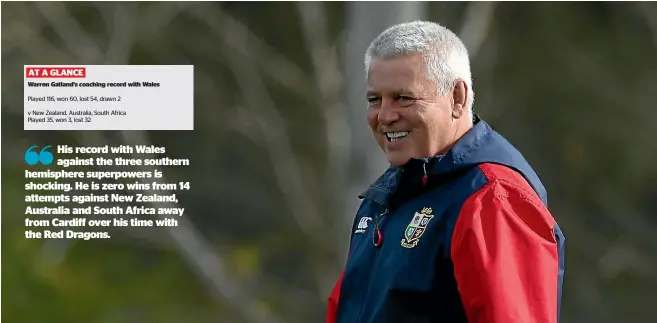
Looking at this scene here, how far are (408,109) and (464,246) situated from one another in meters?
0.27

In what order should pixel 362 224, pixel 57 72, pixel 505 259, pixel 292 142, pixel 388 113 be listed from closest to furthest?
pixel 505 259
pixel 388 113
pixel 362 224
pixel 57 72
pixel 292 142

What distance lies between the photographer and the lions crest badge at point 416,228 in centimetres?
141

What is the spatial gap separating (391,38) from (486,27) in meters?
2.65

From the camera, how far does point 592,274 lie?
4.19 metres

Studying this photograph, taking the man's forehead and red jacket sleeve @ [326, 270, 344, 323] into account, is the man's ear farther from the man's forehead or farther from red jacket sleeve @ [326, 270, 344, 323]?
red jacket sleeve @ [326, 270, 344, 323]

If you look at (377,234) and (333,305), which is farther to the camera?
(333,305)

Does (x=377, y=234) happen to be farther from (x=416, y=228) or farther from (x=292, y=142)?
(x=292, y=142)

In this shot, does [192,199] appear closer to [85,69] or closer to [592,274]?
[85,69]

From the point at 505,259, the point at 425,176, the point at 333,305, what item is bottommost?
the point at 333,305

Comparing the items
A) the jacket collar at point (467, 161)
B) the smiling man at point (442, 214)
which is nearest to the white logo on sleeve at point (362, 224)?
the smiling man at point (442, 214)

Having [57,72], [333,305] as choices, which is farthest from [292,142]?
[333,305]

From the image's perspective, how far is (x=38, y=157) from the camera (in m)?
3.75

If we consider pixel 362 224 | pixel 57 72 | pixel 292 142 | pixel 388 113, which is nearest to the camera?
pixel 388 113

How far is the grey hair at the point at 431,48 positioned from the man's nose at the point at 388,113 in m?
0.08
